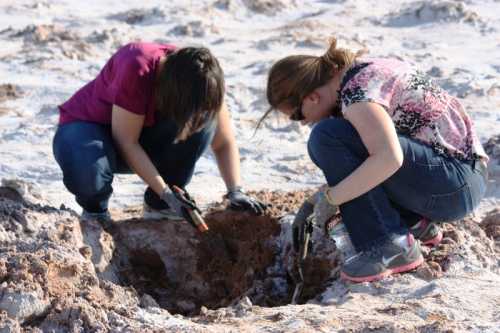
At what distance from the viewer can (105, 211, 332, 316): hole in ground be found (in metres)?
2.78

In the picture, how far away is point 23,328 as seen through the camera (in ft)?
6.98

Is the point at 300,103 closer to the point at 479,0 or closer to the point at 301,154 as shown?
the point at 301,154

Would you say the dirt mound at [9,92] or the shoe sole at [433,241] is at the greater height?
the shoe sole at [433,241]

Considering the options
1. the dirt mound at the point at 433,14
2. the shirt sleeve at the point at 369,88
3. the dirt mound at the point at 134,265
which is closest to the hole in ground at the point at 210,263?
the dirt mound at the point at 134,265

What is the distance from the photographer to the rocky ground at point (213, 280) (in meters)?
2.18

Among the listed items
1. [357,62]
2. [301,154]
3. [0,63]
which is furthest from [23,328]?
[0,63]

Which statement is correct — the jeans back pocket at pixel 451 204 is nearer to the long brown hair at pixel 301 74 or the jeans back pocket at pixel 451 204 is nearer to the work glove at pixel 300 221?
the work glove at pixel 300 221

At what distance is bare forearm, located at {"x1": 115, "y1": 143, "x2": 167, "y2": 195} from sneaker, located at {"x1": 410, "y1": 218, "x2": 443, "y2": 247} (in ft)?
2.65

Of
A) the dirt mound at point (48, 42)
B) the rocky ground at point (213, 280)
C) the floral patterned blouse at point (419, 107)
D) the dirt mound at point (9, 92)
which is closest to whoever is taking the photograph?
the rocky ground at point (213, 280)

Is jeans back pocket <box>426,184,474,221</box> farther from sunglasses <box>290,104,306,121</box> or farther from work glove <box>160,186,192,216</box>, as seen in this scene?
work glove <box>160,186,192,216</box>

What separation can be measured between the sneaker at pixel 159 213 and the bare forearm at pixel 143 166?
182 mm

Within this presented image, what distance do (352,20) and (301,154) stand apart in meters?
2.86

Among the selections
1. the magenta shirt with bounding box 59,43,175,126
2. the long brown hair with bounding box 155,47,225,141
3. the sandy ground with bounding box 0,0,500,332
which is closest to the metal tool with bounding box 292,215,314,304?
the sandy ground with bounding box 0,0,500,332

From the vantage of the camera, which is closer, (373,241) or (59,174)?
(373,241)
